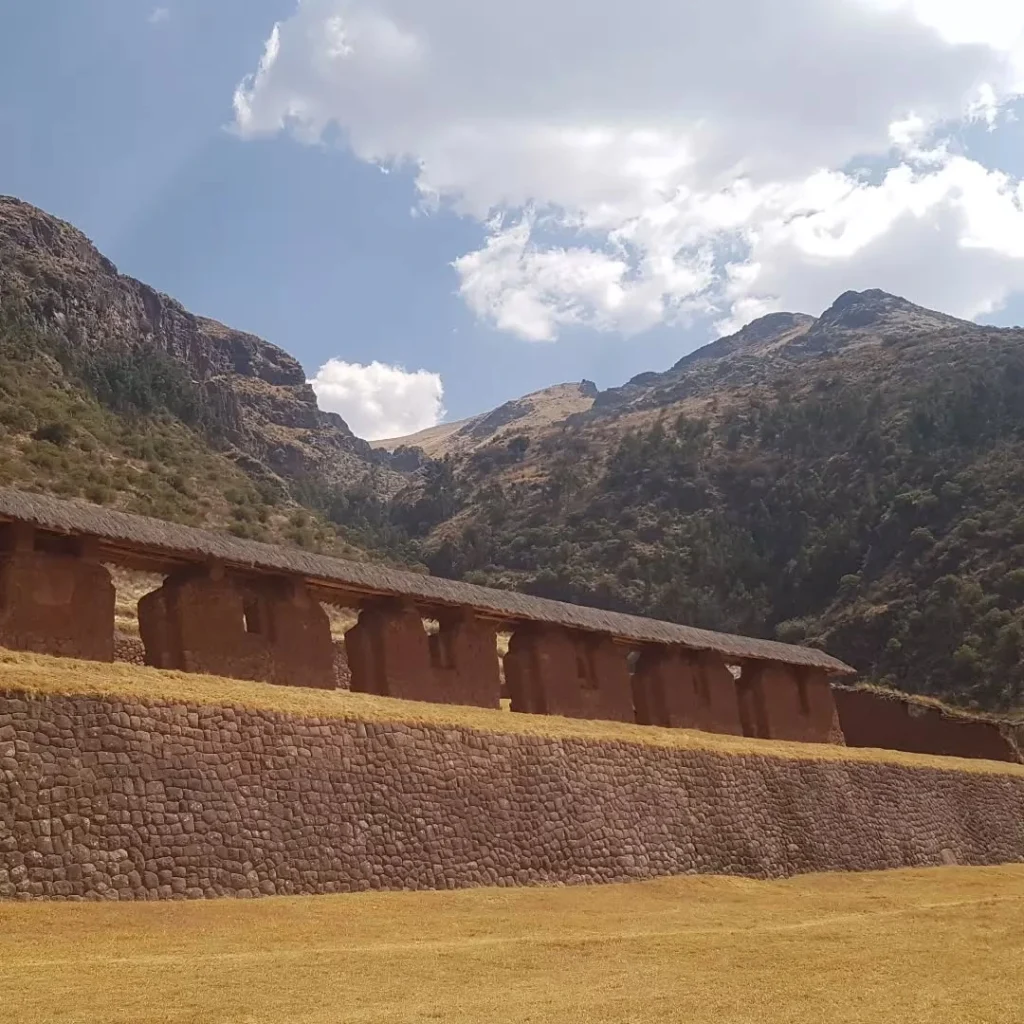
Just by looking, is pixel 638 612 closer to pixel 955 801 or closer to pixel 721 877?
pixel 955 801

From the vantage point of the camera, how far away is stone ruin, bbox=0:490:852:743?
1531 centimetres

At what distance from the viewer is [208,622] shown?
17.0 meters

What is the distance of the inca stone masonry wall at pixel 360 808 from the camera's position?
10.9 meters

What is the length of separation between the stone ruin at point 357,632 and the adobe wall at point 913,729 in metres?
5.74

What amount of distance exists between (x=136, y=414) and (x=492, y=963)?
215 feet

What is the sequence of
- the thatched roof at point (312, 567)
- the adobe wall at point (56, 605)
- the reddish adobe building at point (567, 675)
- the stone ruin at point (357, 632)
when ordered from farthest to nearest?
1. the reddish adobe building at point (567, 675)
2. the thatched roof at point (312, 567)
3. the stone ruin at point (357, 632)
4. the adobe wall at point (56, 605)

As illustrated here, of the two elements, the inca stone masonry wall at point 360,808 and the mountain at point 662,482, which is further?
the mountain at point 662,482

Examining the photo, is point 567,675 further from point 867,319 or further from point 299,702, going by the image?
point 867,319

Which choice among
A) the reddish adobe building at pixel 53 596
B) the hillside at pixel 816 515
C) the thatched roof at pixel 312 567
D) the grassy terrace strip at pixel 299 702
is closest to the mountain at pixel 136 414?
the hillside at pixel 816 515

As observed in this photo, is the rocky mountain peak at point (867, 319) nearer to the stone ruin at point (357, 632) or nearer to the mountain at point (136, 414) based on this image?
the mountain at point (136, 414)

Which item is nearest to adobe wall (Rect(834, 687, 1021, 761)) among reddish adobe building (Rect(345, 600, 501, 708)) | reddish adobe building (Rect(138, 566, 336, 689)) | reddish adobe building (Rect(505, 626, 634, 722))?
reddish adobe building (Rect(505, 626, 634, 722))

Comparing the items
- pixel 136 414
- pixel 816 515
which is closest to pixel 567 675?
pixel 136 414

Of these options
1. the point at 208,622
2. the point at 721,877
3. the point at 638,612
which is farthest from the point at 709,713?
the point at 638,612

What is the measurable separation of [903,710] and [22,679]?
1062 inches
